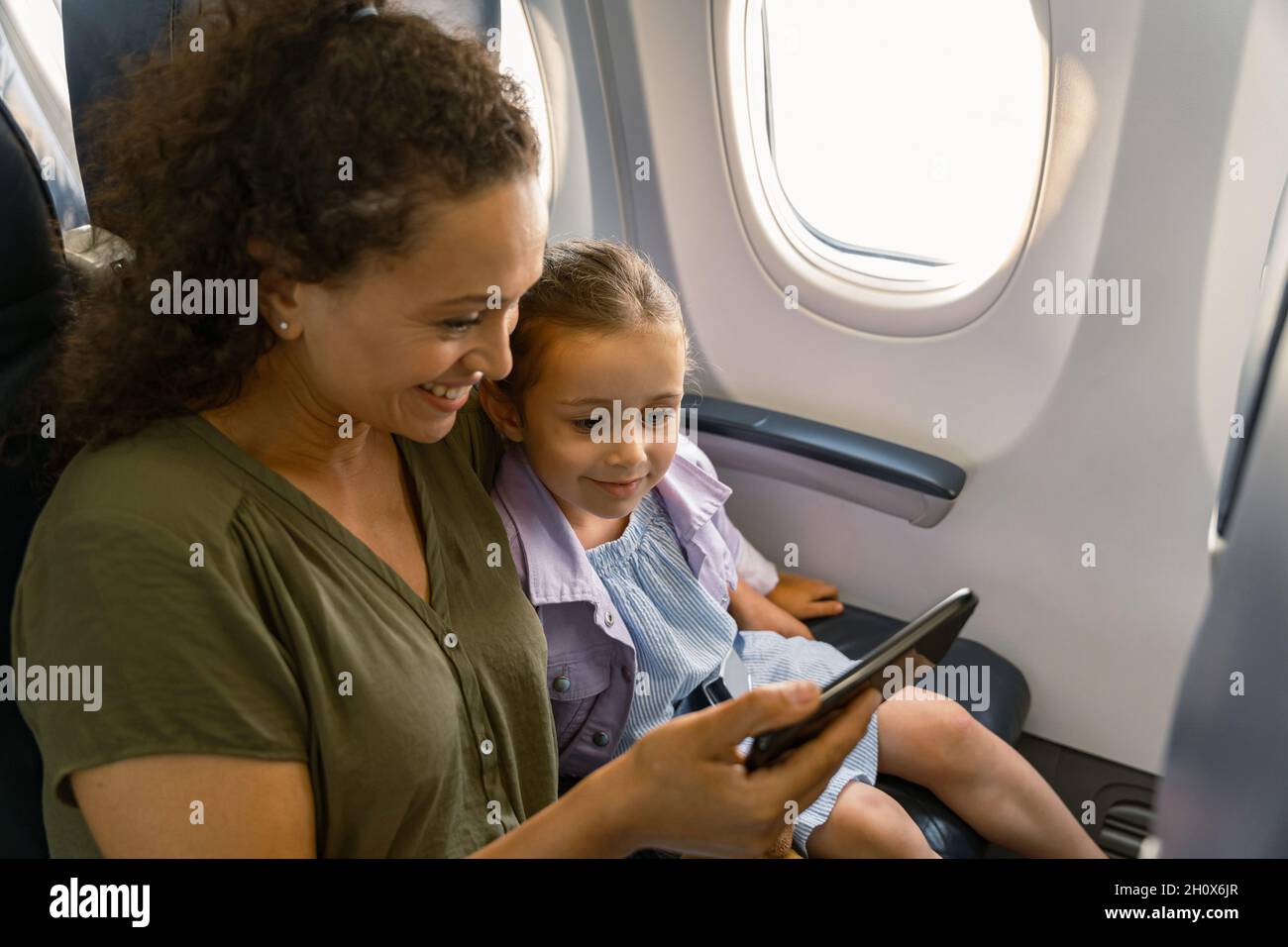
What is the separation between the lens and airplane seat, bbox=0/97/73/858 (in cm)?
113

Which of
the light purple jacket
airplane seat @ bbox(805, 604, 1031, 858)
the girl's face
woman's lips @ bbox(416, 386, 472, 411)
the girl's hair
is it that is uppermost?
the girl's hair

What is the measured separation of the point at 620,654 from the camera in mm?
1585

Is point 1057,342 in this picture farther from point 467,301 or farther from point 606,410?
point 467,301

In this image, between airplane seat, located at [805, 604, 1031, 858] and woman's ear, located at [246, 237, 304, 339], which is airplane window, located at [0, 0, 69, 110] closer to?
woman's ear, located at [246, 237, 304, 339]

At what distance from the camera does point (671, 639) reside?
167cm

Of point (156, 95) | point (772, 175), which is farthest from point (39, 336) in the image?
point (772, 175)

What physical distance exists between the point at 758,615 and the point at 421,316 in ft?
3.71

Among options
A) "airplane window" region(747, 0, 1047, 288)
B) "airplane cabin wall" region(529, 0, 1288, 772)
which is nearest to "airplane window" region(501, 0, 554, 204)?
"airplane cabin wall" region(529, 0, 1288, 772)

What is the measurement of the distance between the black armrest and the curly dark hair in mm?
1204
